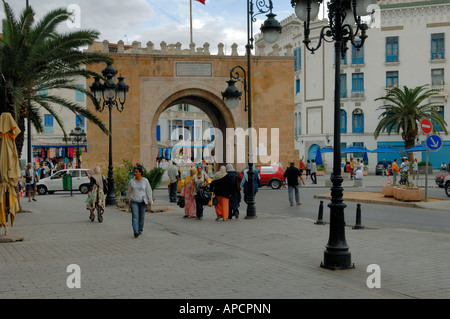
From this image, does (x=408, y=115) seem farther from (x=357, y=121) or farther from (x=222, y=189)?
(x=222, y=189)

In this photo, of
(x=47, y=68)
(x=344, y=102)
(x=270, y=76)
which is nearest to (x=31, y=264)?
(x=47, y=68)

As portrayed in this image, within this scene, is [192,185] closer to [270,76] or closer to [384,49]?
[270,76]

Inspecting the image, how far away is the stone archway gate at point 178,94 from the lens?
33.0 meters

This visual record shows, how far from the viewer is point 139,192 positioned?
38.8 ft

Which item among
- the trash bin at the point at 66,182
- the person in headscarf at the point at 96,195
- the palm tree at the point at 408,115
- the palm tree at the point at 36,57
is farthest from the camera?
the palm tree at the point at 408,115

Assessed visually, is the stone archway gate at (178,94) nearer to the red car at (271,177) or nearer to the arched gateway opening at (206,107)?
the arched gateway opening at (206,107)

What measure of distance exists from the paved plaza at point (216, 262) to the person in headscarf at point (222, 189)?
0.64m

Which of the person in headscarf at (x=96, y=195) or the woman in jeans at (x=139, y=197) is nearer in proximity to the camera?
the woman in jeans at (x=139, y=197)

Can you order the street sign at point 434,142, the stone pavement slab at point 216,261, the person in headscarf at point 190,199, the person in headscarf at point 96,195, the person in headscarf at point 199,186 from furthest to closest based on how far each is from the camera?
the street sign at point 434,142, the person in headscarf at point 190,199, the person in headscarf at point 199,186, the person in headscarf at point 96,195, the stone pavement slab at point 216,261

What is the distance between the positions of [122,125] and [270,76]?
10.2 metres

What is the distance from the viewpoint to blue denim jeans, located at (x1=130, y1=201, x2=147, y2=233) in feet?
37.6

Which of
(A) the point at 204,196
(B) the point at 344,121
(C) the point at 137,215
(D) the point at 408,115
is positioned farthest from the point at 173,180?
(B) the point at 344,121

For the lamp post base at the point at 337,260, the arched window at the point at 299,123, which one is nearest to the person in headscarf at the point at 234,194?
the lamp post base at the point at 337,260
